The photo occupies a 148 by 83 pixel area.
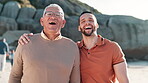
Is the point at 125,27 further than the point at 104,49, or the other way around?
the point at 125,27

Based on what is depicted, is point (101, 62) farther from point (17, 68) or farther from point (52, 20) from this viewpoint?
point (17, 68)

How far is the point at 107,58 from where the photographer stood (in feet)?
8.36

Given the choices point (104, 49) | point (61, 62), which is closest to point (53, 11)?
point (61, 62)

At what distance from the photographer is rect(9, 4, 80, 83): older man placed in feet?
7.63

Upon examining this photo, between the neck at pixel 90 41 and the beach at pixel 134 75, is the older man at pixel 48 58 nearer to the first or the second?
the neck at pixel 90 41

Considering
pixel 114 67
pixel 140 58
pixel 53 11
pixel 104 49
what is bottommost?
pixel 140 58

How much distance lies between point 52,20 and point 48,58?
1.36 feet

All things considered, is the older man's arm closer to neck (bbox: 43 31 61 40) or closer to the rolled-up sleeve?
neck (bbox: 43 31 61 40)

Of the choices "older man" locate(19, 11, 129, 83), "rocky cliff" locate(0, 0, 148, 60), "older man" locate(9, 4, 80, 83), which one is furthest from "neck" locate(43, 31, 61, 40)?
"rocky cliff" locate(0, 0, 148, 60)

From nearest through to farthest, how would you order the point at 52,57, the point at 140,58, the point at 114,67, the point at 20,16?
the point at 52,57
the point at 114,67
the point at 140,58
the point at 20,16

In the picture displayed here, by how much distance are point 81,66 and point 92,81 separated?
0.22 metres

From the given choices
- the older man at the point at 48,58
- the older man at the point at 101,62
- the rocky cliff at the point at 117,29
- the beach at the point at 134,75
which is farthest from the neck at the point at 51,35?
the rocky cliff at the point at 117,29

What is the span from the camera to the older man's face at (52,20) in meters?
2.40

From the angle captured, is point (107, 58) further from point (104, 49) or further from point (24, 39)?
point (24, 39)
